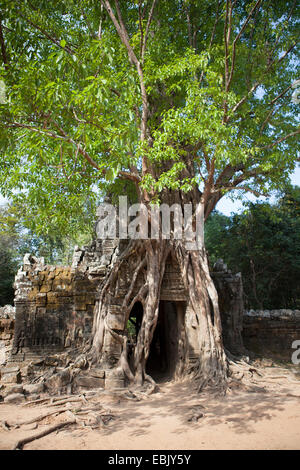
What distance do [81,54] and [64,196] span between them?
247cm

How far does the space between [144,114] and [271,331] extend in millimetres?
6652

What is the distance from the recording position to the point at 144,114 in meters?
5.99

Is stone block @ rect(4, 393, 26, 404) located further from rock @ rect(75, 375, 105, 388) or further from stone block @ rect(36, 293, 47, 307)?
stone block @ rect(36, 293, 47, 307)

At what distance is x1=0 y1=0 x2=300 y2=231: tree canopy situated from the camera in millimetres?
4543

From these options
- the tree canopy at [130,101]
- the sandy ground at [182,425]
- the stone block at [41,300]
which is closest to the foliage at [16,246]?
the stone block at [41,300]

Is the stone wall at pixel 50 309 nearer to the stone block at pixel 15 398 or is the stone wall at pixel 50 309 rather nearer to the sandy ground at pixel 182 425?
the stone block at pixel 15 398

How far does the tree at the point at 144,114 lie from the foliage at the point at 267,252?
20.5 feet

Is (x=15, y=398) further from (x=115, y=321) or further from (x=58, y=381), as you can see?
(x=115, y=321)

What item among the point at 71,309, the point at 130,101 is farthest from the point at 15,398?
the point at 130,101

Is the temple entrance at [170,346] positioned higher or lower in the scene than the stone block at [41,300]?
lower

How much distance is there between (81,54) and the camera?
477cm

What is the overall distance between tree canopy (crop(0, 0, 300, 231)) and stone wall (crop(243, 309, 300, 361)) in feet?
12.4

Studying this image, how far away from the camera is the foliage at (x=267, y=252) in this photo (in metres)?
13.1

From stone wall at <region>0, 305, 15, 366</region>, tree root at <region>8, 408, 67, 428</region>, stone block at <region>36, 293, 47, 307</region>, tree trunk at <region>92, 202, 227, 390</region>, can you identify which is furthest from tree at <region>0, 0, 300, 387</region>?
stone wall at <region>0, 305, 15, 366</region>
